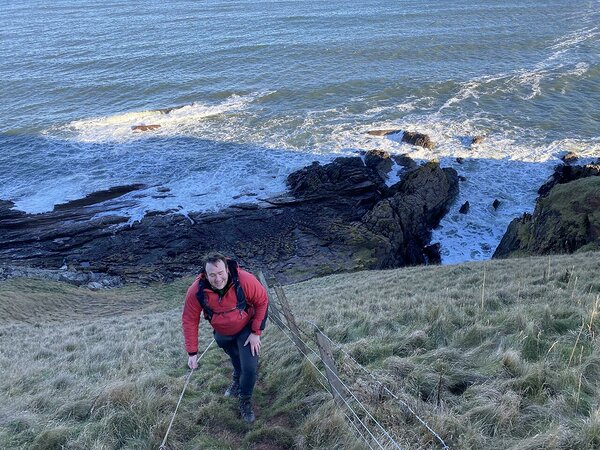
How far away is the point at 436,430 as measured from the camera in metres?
4.20

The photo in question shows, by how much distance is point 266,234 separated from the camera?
2120cm

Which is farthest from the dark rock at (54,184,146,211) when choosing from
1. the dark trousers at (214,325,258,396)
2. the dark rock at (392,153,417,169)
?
the dark trousers at (214,325,258,396)

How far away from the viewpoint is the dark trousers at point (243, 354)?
5090 mm

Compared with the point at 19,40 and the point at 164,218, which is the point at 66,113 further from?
the point at 19,40

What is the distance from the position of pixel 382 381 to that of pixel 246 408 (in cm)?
157

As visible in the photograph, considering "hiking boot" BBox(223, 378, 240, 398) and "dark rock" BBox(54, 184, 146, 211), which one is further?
"dark rock" BBox(54, 184, 146, 211)

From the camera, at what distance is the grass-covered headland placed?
424 centimetres

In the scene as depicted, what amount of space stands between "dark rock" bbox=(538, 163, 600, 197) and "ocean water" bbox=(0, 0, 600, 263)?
81 centimetres

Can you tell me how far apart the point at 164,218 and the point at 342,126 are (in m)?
14.6

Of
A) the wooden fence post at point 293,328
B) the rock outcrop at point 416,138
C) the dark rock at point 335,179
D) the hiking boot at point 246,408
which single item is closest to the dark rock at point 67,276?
the dark rock at point 335,179

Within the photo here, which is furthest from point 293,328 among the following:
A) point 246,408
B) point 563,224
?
point 563,224

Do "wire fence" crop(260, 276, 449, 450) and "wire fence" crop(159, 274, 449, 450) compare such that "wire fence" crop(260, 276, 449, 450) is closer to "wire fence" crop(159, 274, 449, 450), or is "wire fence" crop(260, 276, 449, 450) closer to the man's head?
"wire fence" crop(159, 274, 449, 450)

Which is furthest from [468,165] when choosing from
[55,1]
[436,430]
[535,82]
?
[55,1]

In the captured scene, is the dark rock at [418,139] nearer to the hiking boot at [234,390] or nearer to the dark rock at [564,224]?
the dark rock at [564,224]
